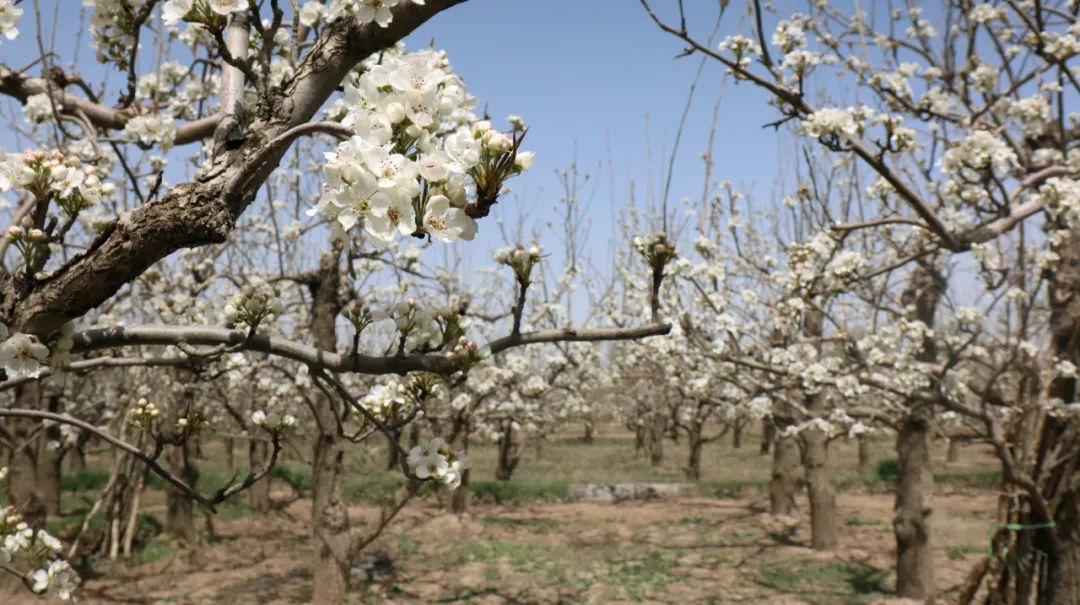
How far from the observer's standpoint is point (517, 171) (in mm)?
1252

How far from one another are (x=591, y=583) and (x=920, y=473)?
393 centimetres

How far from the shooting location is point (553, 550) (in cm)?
1053

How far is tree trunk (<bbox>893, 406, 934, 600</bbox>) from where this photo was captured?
285 inches

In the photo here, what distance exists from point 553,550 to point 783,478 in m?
4.25

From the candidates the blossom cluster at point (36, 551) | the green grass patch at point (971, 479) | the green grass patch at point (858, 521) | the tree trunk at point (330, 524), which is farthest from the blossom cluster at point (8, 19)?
the green grass patch at point (971, 479)

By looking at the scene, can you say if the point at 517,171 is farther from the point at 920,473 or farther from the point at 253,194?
the point at 920,473

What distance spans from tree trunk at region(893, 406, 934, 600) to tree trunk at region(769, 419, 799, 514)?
13.5ft

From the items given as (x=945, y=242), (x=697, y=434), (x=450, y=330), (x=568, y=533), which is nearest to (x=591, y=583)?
(x=568, y=533)

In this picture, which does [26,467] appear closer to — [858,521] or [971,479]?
[858,521]

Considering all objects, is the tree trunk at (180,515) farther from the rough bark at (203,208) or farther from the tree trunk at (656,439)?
the tree trunk at (656,439)

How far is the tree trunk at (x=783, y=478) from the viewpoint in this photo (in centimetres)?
1162

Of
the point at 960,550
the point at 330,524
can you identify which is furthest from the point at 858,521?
the point at 330,524

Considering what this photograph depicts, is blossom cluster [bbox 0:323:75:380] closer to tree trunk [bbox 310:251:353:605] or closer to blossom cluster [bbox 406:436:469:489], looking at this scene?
blossom cluster [bbox 406:436:469:489]

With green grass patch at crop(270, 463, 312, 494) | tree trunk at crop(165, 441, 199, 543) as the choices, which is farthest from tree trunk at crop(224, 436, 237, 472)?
tree trunk at crop(165, 441, 199, 543)
